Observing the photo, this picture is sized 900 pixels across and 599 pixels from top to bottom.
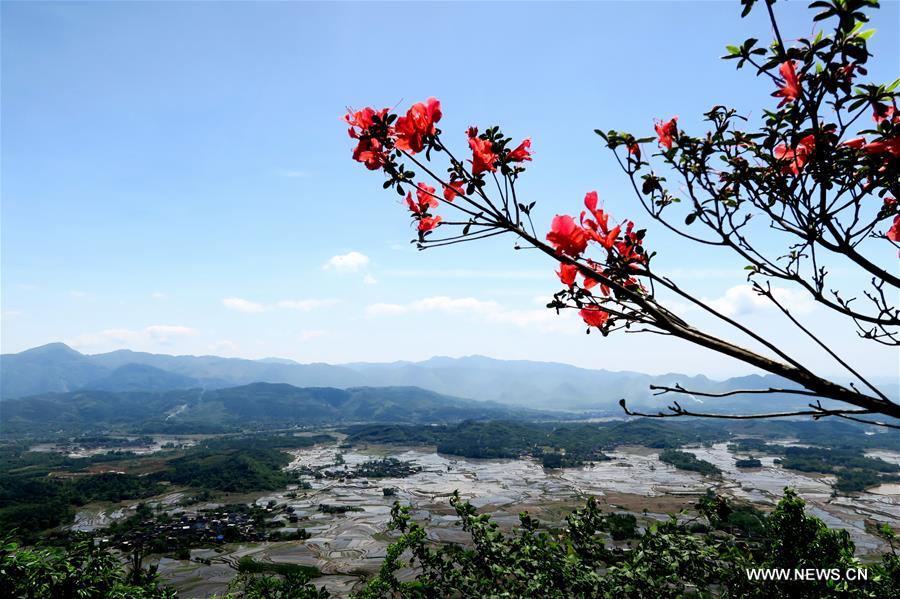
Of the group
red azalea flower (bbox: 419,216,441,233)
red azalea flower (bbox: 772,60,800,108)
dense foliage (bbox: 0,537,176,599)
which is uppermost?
red azalea flower (bbox: 772,60,800,108)

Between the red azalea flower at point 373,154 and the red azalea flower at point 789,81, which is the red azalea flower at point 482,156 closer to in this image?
the red azalea flower at point 373,154

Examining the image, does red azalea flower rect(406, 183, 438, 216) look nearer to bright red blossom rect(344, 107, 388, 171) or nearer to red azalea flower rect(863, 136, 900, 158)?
bright red blossom rect(344, 107, 388, 171)

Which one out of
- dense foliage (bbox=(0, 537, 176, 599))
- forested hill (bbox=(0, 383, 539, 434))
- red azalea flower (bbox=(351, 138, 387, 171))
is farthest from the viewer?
forested hill (bbox=(0, 383, 539, 434))

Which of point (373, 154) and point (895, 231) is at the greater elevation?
point (373, 154)

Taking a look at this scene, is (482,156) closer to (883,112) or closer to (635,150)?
(635,150)

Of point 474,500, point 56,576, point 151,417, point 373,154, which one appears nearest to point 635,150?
point 373,154

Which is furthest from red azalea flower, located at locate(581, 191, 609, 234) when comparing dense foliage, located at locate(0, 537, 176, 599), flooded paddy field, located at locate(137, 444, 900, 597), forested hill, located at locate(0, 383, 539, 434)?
forested hill, located at locate(0, 383, 539, 434)

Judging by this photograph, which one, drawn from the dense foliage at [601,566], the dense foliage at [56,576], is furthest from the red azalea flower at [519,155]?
the dense foliage at [56,576]
